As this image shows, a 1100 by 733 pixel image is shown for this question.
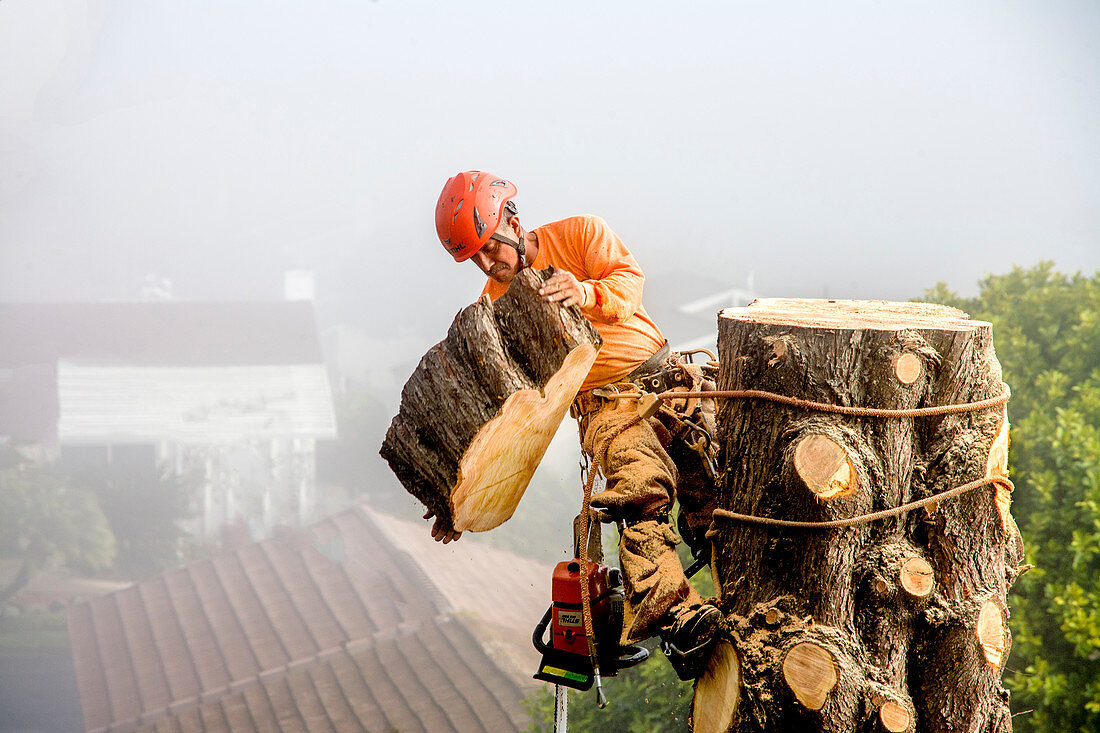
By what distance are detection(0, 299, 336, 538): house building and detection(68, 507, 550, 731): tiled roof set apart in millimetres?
805

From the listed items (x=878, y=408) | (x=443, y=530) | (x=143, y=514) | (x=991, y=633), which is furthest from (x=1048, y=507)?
(x=143, y=514)

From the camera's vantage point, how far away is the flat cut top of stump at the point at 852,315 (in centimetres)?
200

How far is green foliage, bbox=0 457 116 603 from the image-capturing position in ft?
26.7

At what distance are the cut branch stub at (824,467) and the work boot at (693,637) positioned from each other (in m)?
0.46

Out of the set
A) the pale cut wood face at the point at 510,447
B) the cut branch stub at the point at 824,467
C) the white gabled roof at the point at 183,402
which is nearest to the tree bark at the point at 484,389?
the pale cut wood face at the point at 510,447

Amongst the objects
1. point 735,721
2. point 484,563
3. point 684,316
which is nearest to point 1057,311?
point 684,316

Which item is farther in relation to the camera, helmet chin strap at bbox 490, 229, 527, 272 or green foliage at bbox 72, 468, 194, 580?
green foliage at bbox 72, 468, 194, 580

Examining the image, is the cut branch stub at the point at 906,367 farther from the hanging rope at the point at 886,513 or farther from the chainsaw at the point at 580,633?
the chainsaw at the point at 580,633

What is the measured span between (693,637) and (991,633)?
75 centimetres

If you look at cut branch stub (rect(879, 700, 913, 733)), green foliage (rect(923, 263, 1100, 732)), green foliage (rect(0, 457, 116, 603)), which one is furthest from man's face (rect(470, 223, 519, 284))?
green foliage (rect(0, 457, 116, 603))

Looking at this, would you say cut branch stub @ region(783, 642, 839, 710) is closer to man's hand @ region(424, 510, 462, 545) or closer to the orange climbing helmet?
man's hand @ region(424, 510, 462, 545)

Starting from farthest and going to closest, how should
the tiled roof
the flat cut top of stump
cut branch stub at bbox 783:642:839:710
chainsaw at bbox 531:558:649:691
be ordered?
the tiled roof
chainsaw at bbox 531:558:649:691
the flat cut top of stump
cut branch stub at bbox 783:642:839:710

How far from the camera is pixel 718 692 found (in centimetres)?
212

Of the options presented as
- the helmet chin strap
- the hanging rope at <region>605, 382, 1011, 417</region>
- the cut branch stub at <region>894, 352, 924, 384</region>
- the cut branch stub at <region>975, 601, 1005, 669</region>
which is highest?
the helmet chin strap
